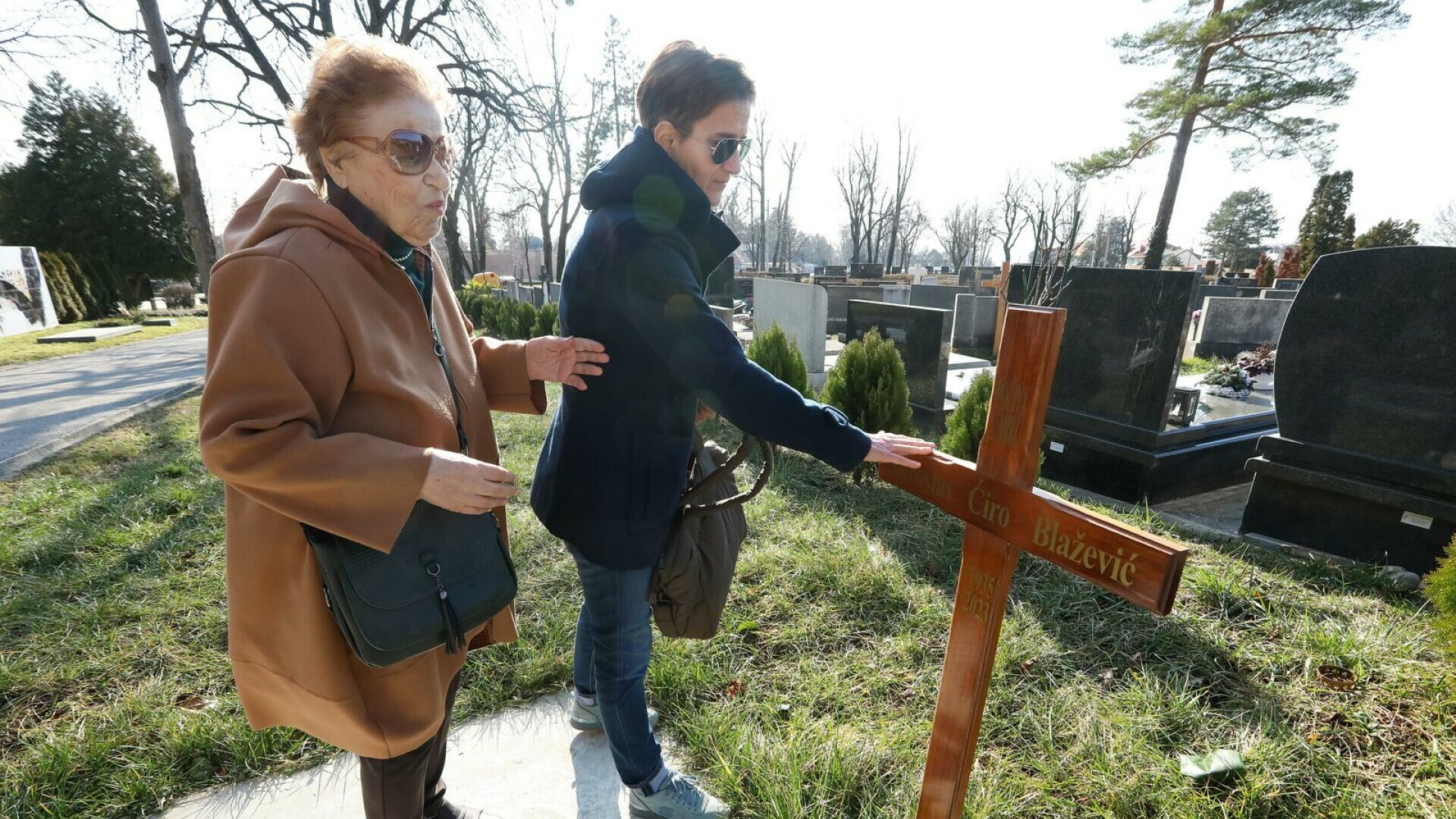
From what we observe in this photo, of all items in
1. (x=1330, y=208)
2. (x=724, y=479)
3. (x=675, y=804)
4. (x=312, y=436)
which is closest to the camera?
(x=312, y=436)

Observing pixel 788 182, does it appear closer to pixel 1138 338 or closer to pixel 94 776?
pixel 1138 338

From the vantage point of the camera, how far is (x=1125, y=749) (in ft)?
6.56

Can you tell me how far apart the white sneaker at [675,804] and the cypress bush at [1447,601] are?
2.35 m

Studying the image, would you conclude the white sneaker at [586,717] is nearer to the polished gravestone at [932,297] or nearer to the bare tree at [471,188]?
the bare tree at [471,188]

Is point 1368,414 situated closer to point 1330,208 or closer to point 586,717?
point 586,717

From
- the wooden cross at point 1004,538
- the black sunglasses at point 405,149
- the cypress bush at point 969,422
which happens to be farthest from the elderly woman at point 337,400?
the cypress bush at point 969,422

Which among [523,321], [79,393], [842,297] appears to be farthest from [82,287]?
[842,297]

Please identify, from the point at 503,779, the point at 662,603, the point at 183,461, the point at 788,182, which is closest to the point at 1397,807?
the point at 662,603

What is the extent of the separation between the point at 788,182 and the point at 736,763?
147 feet

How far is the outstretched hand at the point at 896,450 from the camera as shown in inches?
51.9

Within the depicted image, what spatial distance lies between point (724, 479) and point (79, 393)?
32.7 ft

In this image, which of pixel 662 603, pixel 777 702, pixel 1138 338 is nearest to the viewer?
pixel 662 603

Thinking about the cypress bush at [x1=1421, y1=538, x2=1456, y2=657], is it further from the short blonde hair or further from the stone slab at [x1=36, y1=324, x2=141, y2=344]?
the stone slab at [x1=36, y1=324, x2=141, y2=344]

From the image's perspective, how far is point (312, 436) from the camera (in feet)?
3.31
